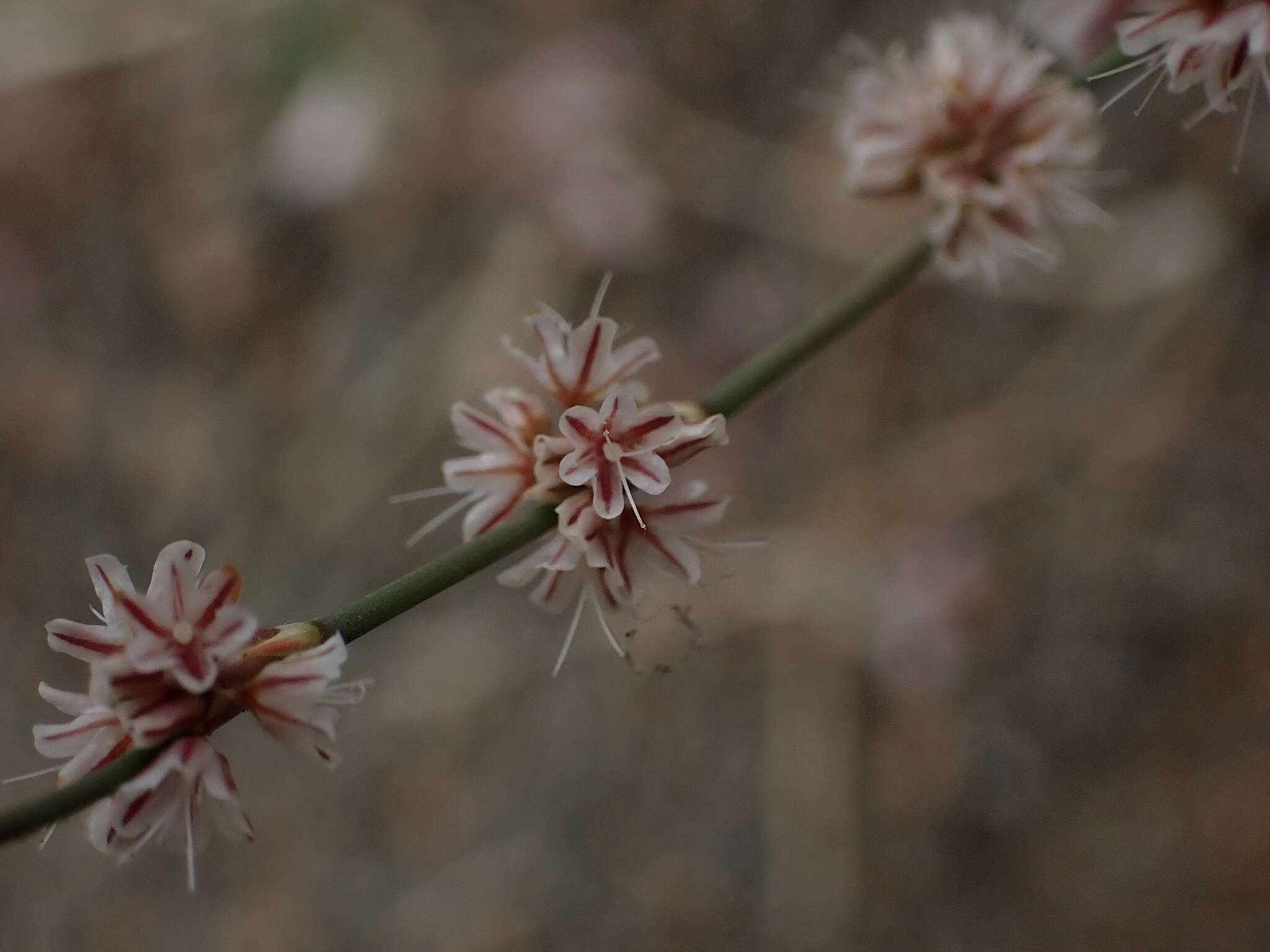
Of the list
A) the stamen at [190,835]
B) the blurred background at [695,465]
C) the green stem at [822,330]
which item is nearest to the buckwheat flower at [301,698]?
the stamen at [190,835]

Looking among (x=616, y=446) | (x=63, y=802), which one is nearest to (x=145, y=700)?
(x=63, y=802)

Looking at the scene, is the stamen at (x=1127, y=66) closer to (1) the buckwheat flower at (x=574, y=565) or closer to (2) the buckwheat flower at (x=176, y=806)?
(1) the buckwheat flower at (x=574, y=565)

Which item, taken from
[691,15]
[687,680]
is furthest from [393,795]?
[691,15]

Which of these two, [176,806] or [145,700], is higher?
[145,700]

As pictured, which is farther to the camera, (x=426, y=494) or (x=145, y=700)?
(x=426, y=494)

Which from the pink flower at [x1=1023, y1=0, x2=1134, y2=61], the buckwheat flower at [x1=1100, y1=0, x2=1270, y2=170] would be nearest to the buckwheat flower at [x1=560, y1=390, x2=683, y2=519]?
the buckwheat flower at [x1=1100, y1=0, x2=1270, y2=170]

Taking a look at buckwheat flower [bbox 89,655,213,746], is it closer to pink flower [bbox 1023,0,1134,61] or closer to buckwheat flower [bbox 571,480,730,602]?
buckwheat flower [bbox 571,480,730,602]

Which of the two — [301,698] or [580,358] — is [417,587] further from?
[580,358]
